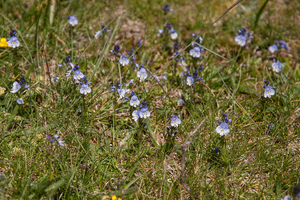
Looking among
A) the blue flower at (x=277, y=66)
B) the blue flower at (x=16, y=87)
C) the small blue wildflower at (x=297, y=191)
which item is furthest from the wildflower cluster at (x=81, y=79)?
the blue flower at (x=277, y=66)

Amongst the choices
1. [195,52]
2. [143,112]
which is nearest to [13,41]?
[143,112]

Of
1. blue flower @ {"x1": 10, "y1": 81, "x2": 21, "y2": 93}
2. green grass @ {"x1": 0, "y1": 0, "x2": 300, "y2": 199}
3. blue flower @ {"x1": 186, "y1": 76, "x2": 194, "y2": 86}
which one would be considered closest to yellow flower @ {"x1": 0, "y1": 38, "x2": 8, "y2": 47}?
green grass @ {"x1": 0, "y1": 0, "x2": 300, "y2": 199}

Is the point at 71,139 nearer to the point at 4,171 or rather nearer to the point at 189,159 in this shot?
the point at 4,171

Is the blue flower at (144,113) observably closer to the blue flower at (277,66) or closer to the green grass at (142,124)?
the green grass at (142,124)

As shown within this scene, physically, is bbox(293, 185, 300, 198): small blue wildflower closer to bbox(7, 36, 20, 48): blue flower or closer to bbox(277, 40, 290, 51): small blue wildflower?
bbox(277, 40, 290, 51): small blue wildflower

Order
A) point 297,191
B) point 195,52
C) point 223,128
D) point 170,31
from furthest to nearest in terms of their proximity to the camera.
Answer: point 170,31 → point 195,52 → point 223,128 → point 297,191

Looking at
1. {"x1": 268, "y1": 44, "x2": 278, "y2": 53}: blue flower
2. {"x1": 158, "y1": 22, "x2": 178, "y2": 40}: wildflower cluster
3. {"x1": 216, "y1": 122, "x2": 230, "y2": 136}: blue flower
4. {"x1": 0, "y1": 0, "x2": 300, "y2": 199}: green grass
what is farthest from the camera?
{"x1": 158, "y1": 22, "x2": 178, "y2": 40}: wildflower cluster

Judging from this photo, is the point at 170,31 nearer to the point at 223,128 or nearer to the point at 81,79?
the point at 81,79

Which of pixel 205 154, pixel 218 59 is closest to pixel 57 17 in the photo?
pixel 218 59
